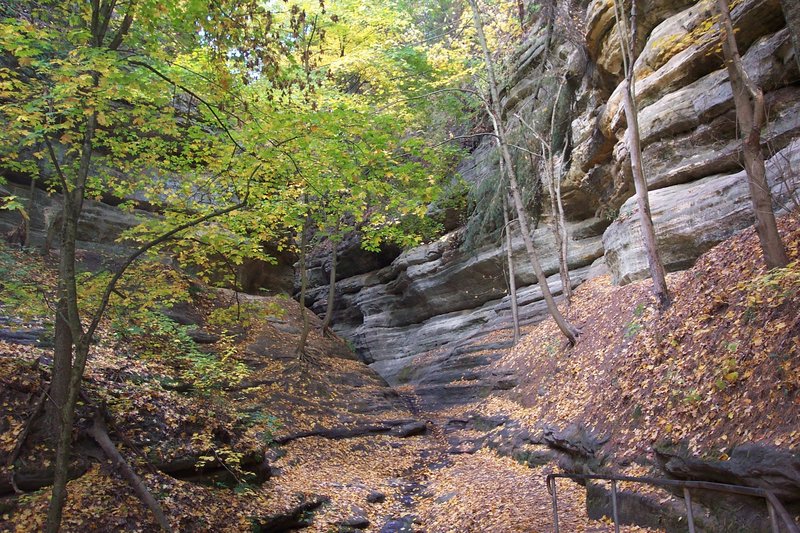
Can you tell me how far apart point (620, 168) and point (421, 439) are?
34.9 feet

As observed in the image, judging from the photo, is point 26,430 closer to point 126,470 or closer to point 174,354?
point 126,470

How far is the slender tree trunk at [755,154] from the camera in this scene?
6512mm

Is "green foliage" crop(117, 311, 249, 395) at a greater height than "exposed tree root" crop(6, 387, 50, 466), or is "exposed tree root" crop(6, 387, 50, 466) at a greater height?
"green foliage" crop(117, 311, 249, 395)

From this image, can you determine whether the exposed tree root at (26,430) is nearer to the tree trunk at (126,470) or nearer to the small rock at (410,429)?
the tree trunk at (126,470)

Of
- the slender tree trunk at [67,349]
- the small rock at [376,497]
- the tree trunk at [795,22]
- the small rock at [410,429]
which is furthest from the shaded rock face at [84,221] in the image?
the tree trunk at [795,22]

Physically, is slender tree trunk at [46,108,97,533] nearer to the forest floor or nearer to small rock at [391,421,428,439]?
the forest floor

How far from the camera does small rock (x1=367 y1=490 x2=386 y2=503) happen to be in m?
10.6

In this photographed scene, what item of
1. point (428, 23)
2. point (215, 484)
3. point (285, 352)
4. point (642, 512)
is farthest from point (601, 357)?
point (428, 23)

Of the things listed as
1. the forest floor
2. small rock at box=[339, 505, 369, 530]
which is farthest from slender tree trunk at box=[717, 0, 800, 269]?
small rock at box=[339, 505, 369, 530]

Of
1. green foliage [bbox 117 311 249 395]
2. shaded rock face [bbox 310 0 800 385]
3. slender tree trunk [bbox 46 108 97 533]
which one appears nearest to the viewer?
slender tree trunk [bbox 46 108 97 533]

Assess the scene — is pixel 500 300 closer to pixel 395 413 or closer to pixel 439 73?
pixel 395 413

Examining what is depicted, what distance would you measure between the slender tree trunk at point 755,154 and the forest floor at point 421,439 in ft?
1.56

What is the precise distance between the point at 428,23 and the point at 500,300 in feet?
66.2

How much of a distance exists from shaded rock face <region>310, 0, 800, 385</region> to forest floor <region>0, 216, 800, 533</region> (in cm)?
Answer: 141
